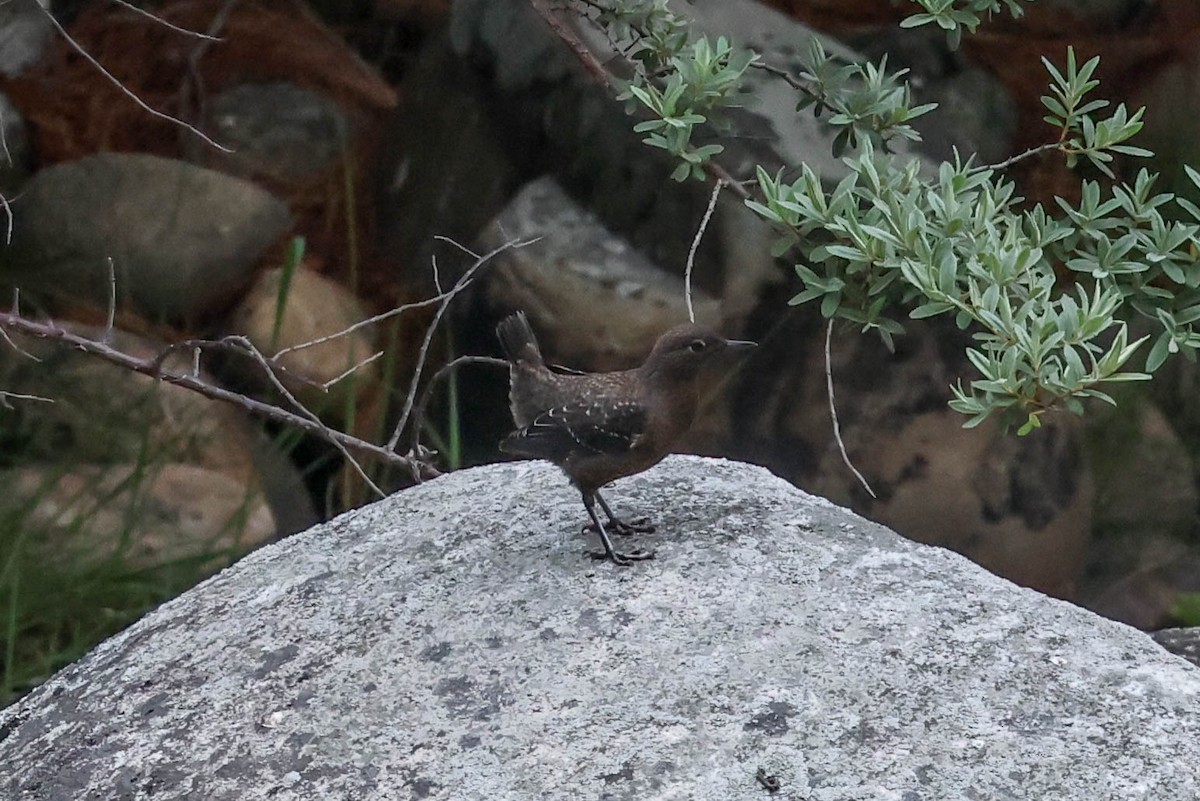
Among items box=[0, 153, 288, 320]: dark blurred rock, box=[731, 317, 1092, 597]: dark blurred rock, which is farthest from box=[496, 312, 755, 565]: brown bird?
box=[0, 153, 288, 320]: dark blurred rock

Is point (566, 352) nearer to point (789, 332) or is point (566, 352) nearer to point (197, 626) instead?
point (789, 332)

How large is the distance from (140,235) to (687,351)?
3.58 meters

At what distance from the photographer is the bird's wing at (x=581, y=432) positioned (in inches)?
104

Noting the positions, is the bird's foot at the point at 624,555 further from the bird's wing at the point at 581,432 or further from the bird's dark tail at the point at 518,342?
the bird's dark tail at the point at 518,342

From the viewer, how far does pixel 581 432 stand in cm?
267

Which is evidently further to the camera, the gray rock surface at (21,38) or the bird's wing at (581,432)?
the gray rock surface at (21,38)

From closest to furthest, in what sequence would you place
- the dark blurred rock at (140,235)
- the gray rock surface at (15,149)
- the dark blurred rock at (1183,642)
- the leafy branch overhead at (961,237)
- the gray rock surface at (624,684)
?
the gray rock surface at (624,684)
the leafy branch overhead at (961,237)
the dark blurred rock at (1183,642)
the dark blurred rock at (140,235)
the gray rock surface at (15,149)

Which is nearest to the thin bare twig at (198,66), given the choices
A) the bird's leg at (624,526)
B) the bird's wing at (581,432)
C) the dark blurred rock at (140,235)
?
the dark blurred rock at (140,235)

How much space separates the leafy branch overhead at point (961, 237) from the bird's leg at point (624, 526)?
0.51 meters

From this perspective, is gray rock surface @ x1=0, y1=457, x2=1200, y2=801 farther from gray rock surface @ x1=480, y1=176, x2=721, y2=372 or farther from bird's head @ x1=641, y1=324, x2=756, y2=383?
gray rock surface @ x1=480, y1=176, x2=721, y2=372

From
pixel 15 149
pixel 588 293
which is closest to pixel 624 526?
pixel 588 293

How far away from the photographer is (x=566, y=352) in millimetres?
4949

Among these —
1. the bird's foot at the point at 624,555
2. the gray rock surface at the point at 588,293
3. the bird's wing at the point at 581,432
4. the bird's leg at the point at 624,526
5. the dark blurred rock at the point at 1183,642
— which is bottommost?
the gray rock surface at the point at 588,293

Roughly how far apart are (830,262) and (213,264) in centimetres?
376
